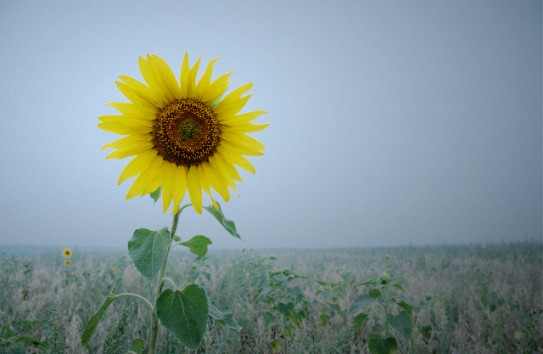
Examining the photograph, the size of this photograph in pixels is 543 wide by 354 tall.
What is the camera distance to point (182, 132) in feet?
5.93

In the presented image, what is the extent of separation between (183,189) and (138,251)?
1.65ft

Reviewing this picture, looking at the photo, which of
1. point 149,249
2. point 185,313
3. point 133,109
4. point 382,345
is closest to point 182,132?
point 133,109

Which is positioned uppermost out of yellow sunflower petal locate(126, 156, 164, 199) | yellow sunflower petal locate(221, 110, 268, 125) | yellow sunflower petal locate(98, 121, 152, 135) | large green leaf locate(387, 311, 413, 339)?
yellow sunflower petal locate(221, 110, 268, 125)

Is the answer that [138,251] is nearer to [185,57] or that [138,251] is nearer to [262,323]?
[185,57]

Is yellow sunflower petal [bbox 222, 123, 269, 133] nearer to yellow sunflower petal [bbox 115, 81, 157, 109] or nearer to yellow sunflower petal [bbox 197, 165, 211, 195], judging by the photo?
yellow sunflower petal [bbox 197, 165, 211, 195]

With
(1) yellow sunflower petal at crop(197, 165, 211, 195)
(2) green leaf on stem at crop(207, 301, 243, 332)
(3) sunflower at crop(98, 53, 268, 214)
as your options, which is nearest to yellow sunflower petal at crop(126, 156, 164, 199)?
(3) sunflower at crop(98, 53, 268, 214)

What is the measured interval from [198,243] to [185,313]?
325 mm

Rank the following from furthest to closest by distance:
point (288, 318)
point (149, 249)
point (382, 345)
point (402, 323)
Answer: point (288, 318), point (402, 323), point (382, 345), point (149, 249)

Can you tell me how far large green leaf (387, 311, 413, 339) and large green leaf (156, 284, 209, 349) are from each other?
1847 millimetres

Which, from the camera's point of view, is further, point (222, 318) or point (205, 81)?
point (205, 81)

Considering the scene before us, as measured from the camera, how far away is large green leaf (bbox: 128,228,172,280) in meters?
1.27

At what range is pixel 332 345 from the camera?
249 centimetres

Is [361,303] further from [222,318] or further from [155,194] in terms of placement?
[155,194]

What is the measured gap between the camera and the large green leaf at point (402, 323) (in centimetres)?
251
